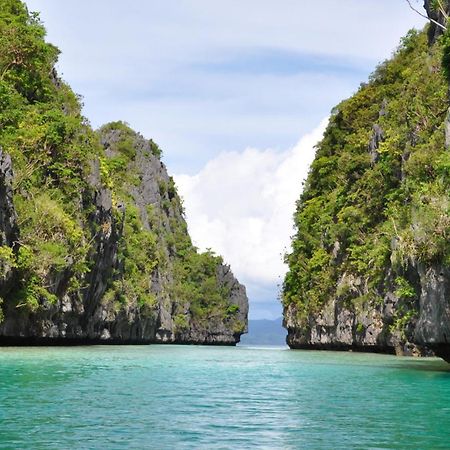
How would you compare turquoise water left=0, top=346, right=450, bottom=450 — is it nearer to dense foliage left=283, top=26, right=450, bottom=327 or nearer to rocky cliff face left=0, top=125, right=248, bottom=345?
dense foliage left=283, top=26, right=450, bottom=327

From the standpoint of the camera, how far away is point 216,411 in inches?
554

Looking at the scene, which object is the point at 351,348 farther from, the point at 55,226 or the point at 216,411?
the point at 216,411

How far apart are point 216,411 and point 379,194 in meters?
38.2

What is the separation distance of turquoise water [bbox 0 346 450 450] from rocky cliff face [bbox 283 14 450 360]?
4517mm

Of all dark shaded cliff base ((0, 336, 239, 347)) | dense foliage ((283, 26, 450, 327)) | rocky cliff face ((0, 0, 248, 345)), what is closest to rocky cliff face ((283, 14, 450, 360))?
dense foliage ((283, 26, 450, 327))

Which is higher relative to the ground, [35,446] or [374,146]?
[374,146]

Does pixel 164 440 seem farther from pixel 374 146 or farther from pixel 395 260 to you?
pixel 374 146

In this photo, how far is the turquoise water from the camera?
10.7 m

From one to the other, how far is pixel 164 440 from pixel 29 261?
1216 inches

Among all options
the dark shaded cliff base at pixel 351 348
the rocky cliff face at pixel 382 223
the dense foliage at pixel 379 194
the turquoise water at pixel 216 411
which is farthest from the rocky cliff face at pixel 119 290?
the turquoise water at pixel 216 411

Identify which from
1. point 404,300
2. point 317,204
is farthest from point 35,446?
point 317,204

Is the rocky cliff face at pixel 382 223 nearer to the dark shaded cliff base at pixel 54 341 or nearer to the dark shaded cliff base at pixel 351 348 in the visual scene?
the dark shaded cliff base at pixel 351 348

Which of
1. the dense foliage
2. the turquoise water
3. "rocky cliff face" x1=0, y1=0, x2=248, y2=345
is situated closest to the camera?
the turquoise water

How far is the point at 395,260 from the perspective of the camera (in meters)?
28.2
